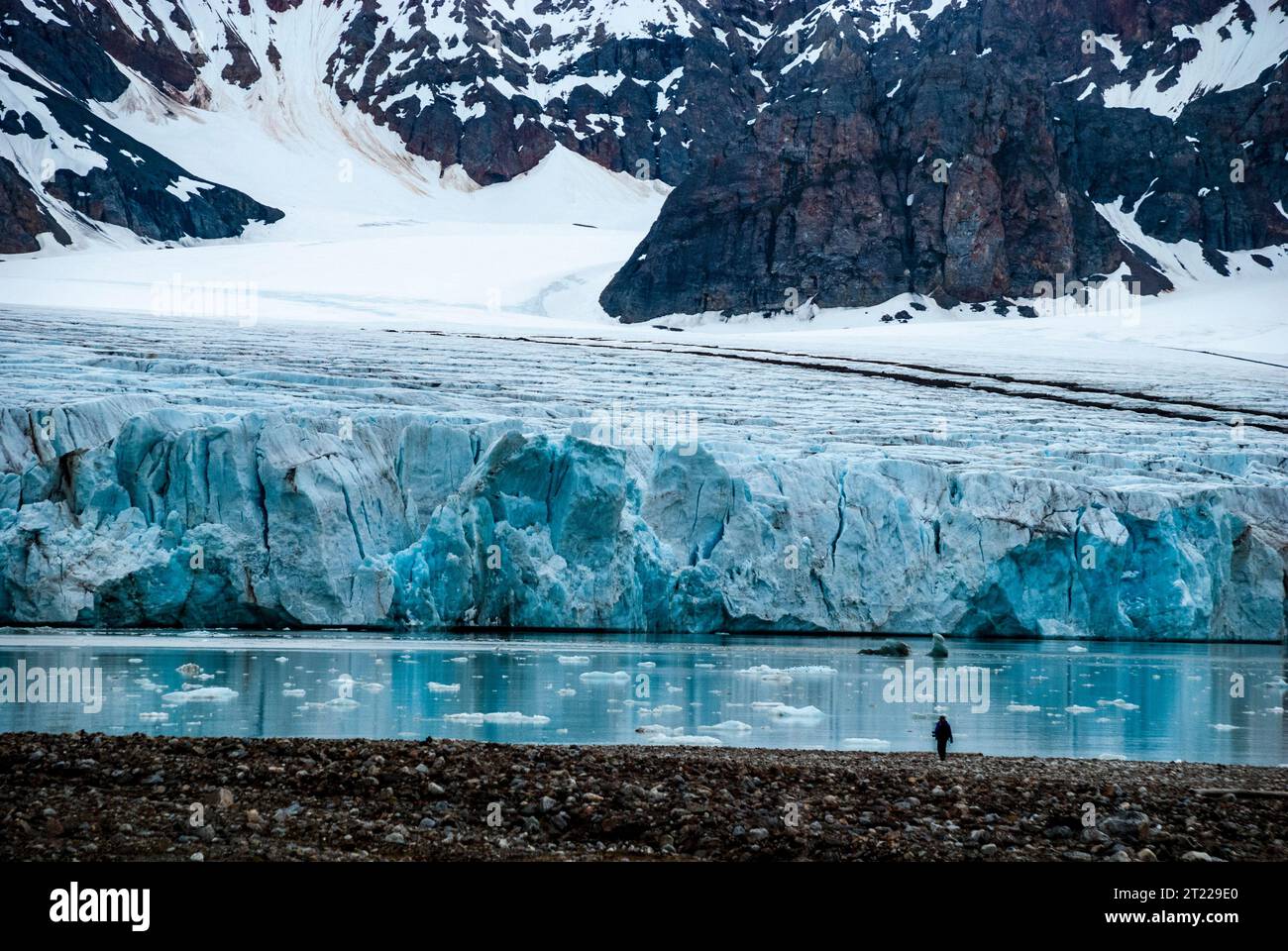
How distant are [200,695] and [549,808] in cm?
566

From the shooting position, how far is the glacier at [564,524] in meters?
17.5

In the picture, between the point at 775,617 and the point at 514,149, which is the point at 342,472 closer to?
the point at 775,617

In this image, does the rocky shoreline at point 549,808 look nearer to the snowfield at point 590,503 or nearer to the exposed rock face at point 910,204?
the snowfield at point 590,503

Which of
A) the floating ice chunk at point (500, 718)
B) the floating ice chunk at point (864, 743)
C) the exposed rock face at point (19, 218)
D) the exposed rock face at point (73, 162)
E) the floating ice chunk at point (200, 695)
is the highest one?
the exposed rock face at point (73, 162)

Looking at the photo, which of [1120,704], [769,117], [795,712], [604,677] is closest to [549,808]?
[795,712]

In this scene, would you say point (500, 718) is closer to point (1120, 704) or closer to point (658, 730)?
point (658, 730)

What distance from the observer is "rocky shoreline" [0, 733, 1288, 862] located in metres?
5.41

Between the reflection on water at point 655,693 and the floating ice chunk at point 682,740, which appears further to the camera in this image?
the reflection on water at point 655,693

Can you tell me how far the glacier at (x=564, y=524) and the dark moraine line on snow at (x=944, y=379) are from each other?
6796 millimetres

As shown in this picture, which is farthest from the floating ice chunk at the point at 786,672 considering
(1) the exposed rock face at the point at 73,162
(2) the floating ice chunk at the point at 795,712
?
(1) the exposed rock face at the point at 73,162

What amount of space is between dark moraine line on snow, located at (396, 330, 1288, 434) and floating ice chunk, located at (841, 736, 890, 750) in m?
20.5

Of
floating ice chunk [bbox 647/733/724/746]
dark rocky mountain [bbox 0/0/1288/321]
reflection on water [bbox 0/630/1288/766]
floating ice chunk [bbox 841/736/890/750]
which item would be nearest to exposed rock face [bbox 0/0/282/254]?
dark rocky mountain [bbox 0/0/1288/321]

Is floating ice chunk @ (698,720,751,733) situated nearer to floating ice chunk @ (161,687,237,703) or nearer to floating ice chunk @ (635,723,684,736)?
floating ice chunk @ (635,723,684,736)
